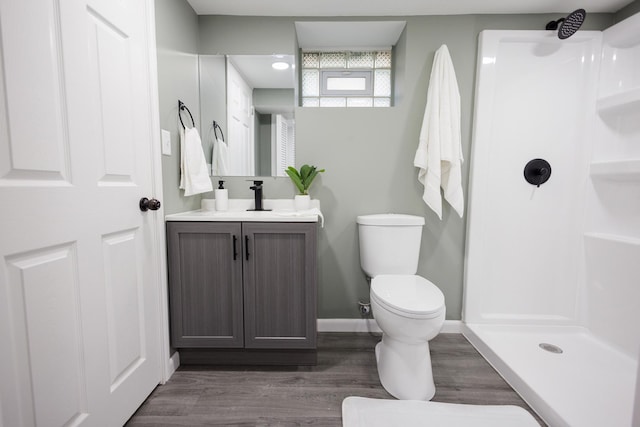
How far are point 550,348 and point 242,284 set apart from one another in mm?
1844

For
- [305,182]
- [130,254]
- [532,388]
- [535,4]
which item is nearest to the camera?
[130,254]

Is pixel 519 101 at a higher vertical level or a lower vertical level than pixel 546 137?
higher

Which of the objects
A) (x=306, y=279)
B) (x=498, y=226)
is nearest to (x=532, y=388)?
(x=498, y=226)

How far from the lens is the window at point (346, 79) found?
193cm

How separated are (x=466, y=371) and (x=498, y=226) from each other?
92 centimetres

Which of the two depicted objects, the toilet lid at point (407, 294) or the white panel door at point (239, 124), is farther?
the white panel door at point (239, 124)

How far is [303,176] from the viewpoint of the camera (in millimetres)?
1714

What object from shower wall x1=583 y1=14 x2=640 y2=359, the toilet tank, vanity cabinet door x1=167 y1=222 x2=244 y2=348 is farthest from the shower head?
vanity cabinet door x1=167 y1=222 x2=244 y2=348

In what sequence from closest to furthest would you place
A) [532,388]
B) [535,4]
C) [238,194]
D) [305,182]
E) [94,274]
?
[94,274] < [532,388] < [535,4] < [305,182] < [238,194]

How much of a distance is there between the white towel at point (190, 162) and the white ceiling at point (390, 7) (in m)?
0.82

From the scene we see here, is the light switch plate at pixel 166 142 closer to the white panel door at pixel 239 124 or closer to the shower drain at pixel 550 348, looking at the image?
the white panel door at pixel 239 124

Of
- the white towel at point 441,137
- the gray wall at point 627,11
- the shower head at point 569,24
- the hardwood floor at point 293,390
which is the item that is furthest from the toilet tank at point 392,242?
the gray wall at point 627,11

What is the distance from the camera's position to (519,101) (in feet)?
5.65

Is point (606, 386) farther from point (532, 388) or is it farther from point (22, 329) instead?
point (22, 329)
